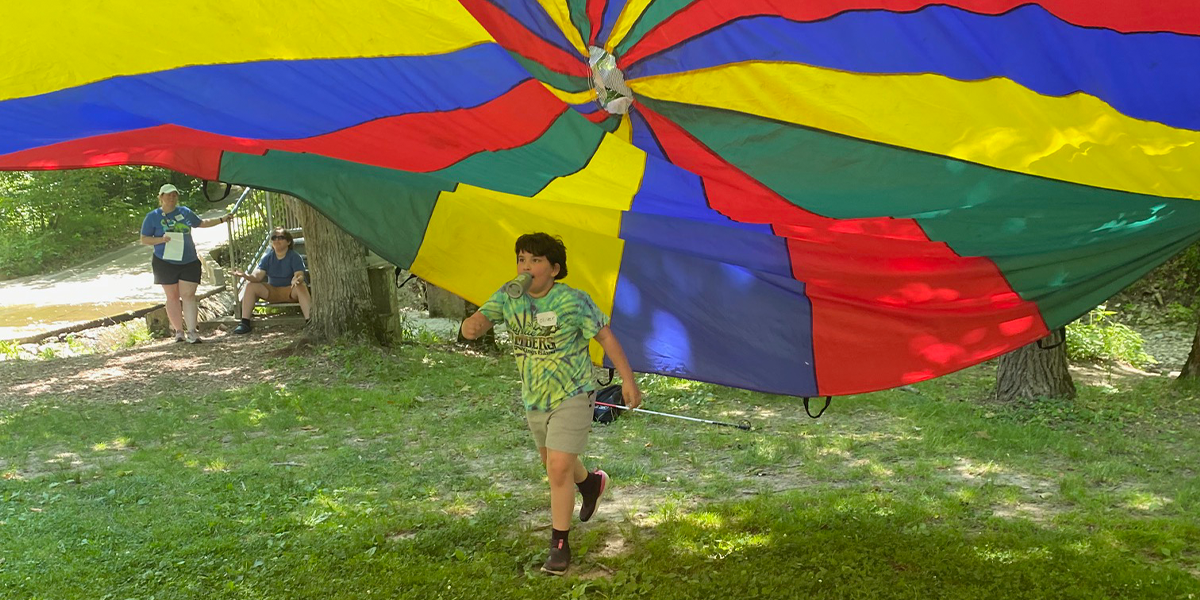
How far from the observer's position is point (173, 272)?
9258 millimetres

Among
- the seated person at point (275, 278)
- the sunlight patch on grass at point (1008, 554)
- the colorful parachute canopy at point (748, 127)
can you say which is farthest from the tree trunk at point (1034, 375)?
the seated person at point (275, 278)

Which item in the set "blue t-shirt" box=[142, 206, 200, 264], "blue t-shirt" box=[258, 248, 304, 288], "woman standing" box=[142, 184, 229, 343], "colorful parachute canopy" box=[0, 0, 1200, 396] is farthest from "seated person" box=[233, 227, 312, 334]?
"colorful parachute canopy" box=[0, 0, 1200, 396]

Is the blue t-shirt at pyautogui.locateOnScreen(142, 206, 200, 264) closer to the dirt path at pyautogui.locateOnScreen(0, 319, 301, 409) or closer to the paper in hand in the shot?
the paper in hand

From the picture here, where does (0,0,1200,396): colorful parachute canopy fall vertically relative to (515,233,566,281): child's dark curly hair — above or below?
above

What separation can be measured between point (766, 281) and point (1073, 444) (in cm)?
303

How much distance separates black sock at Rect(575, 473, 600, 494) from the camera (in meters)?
4.42

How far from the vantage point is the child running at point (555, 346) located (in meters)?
3.88

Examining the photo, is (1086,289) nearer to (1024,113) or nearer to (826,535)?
(1024,113)

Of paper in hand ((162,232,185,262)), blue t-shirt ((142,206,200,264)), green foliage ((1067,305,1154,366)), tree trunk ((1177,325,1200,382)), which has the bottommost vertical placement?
green foliage ((1067,305,1154,366))

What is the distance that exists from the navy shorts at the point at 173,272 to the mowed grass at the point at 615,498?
1.86 m

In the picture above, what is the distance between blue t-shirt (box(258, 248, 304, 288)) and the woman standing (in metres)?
0.65

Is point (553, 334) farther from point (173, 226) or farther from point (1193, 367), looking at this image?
point (173, 226)

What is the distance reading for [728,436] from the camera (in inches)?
253

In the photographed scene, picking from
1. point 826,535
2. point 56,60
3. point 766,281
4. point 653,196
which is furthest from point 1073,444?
point 56,60
